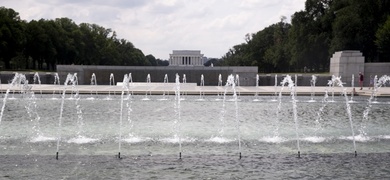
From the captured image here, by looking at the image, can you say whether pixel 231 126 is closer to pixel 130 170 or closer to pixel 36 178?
pixel 130 170

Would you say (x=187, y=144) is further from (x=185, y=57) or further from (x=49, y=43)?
(x=185, y=57)

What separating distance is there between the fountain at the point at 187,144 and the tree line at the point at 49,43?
141 feet

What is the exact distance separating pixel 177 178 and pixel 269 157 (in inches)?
103

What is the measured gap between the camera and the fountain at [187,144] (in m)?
8.61

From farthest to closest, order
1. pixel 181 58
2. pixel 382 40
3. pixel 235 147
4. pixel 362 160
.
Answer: pixel 181 58, pixel 382 40, pixel 235 147, pixel 362 160

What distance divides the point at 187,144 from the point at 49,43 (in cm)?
5933

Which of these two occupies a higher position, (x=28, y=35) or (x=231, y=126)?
(x=28, y=35)

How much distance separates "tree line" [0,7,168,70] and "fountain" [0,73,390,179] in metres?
42.9

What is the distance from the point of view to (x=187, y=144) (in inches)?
444

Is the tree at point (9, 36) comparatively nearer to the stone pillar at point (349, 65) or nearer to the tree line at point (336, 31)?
the tree line at point (336, 31)

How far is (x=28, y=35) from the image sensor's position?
63.1 meters

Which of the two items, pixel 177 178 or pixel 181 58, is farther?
pixel 181 58

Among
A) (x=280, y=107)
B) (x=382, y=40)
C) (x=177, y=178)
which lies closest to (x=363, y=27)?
(x=382, y=40)

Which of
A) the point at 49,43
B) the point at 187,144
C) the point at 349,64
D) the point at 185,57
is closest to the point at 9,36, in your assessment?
the point at 49,43
